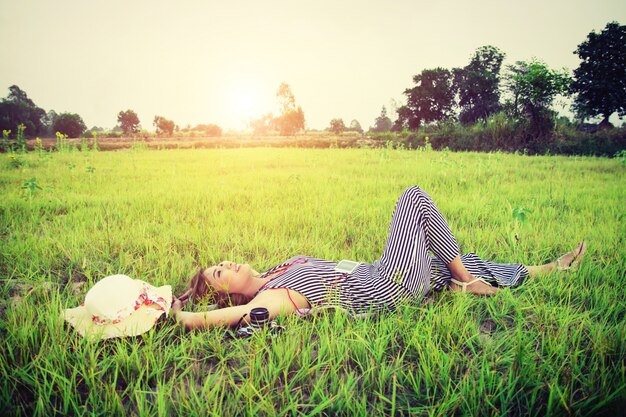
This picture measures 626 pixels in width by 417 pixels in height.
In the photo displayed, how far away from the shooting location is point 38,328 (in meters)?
1.76

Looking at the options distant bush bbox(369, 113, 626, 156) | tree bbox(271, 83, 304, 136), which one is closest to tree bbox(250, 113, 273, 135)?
tree bbox(271, 83, 304, 136)

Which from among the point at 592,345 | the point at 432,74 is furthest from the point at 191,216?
the point at 432,74

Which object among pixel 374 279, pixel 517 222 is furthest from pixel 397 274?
pixel 517 222

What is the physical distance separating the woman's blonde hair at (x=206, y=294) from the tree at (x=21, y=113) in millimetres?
22208

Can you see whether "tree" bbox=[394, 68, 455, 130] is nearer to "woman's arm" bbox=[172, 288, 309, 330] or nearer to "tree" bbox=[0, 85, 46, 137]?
"tree" bbox=[0, 85, 46, 137]

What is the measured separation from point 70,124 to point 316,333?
3335cm

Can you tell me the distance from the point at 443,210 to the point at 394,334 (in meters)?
2.70

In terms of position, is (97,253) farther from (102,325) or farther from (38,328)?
(102,325)

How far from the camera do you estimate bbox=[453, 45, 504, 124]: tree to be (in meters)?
32.1

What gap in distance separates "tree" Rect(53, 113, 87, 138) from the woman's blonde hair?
103 ft

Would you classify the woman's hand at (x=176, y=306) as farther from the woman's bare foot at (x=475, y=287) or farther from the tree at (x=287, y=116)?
the tree at (x=287, y=116)

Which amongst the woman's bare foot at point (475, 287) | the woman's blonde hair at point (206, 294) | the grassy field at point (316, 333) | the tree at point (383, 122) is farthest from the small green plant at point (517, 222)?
the tree at point (383, 122)

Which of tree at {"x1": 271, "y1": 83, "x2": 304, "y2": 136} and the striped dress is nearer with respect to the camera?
Result: the striped dress

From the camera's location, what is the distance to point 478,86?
32219 mm
